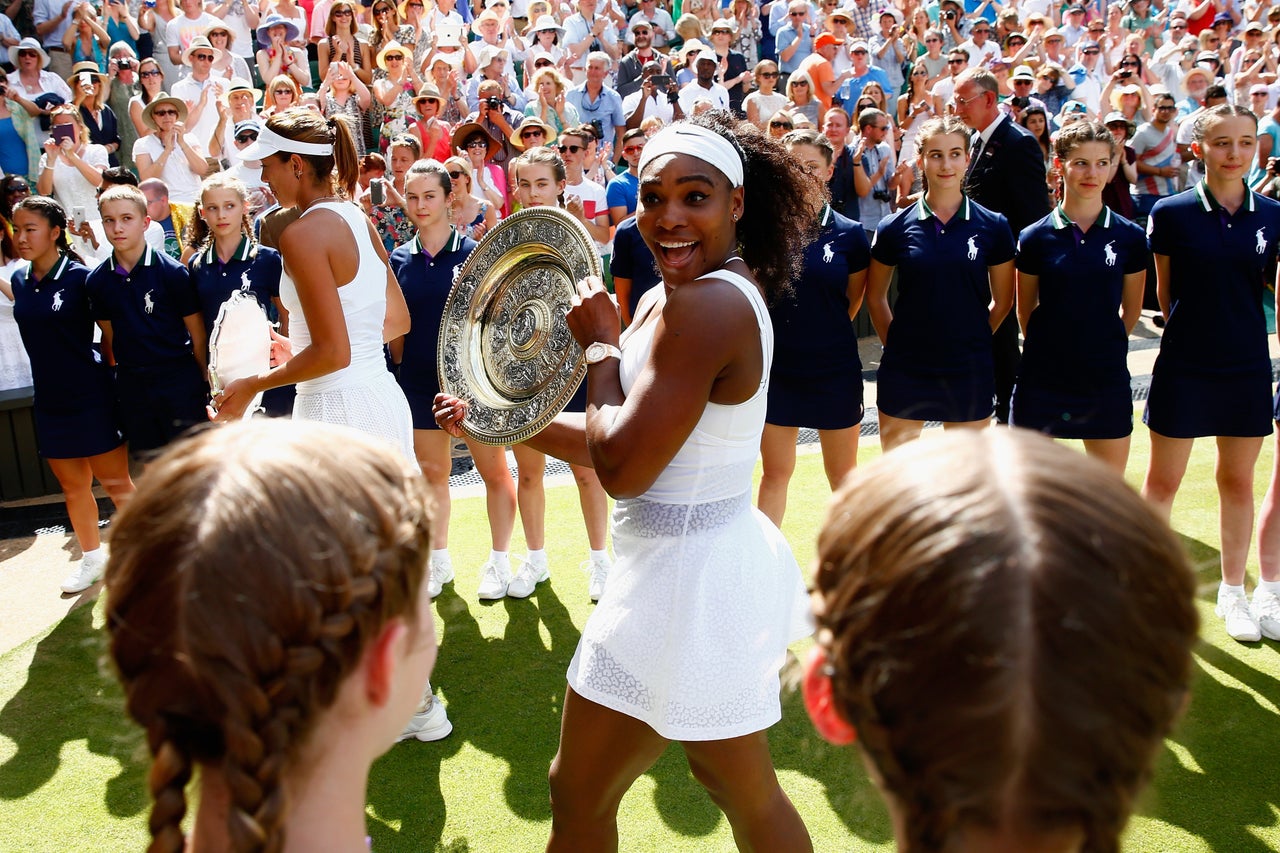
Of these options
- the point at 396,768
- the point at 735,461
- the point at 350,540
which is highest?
the point at 350,540

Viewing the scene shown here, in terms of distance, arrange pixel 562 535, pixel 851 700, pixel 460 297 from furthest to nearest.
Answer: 1. pixel 562 535
2. pixel 460 297
3. pixel 851 700

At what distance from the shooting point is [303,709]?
1.21m

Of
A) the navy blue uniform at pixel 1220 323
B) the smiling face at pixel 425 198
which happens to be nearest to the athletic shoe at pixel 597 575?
the smiling face at pixel 425 198

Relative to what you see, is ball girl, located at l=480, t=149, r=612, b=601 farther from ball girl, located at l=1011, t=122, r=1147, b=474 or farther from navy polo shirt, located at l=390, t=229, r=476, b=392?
ball girl, located at l=1011, t=122, r=1147, b=474

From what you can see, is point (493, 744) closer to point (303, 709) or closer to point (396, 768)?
point (396, 768)

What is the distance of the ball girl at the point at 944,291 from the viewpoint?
5.37m

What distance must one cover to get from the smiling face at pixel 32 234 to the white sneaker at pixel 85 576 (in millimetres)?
1555

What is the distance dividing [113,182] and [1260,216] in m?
6.47

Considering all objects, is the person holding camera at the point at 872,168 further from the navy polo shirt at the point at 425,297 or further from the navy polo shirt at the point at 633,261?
the navy polo shirt at the point at 425,297

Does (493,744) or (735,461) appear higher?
(735,461)

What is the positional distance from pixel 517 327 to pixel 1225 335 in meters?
3.20

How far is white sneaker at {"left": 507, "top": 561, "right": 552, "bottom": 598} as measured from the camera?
527 cm

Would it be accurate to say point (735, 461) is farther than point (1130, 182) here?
No

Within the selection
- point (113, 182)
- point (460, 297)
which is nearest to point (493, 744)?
point (460, 297)
